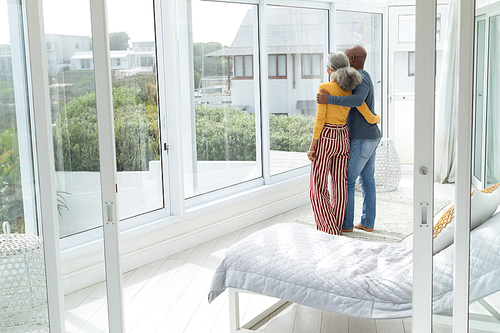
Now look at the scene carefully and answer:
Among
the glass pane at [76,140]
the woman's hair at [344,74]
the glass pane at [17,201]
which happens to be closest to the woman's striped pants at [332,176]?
the woman's hair at [344,74]

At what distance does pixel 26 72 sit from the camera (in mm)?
2037

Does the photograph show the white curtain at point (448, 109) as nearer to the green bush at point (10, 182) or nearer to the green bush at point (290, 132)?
the green bush at point (10, 182)

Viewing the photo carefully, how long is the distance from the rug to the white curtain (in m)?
2.46

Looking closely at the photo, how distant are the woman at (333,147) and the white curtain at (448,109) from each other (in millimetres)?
2154

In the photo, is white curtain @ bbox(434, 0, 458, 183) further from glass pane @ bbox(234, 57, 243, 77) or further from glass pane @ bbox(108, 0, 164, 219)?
glass pane @ bbox(234, 57, 243, 77)

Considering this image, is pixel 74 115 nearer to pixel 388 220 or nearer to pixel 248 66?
pixel 248 66

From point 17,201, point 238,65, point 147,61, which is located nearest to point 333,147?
point 238,65

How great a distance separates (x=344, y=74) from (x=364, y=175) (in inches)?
36.6

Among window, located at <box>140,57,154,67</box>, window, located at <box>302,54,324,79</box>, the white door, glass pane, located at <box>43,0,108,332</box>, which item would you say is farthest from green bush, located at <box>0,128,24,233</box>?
the white door

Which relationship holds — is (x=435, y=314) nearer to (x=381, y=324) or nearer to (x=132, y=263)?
(x=381, y=324)

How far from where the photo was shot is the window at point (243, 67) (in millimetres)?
4816

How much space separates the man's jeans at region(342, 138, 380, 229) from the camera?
4176 mm

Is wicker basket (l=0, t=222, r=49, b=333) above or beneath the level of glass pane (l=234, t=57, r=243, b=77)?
beneath

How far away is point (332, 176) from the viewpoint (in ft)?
13.8
